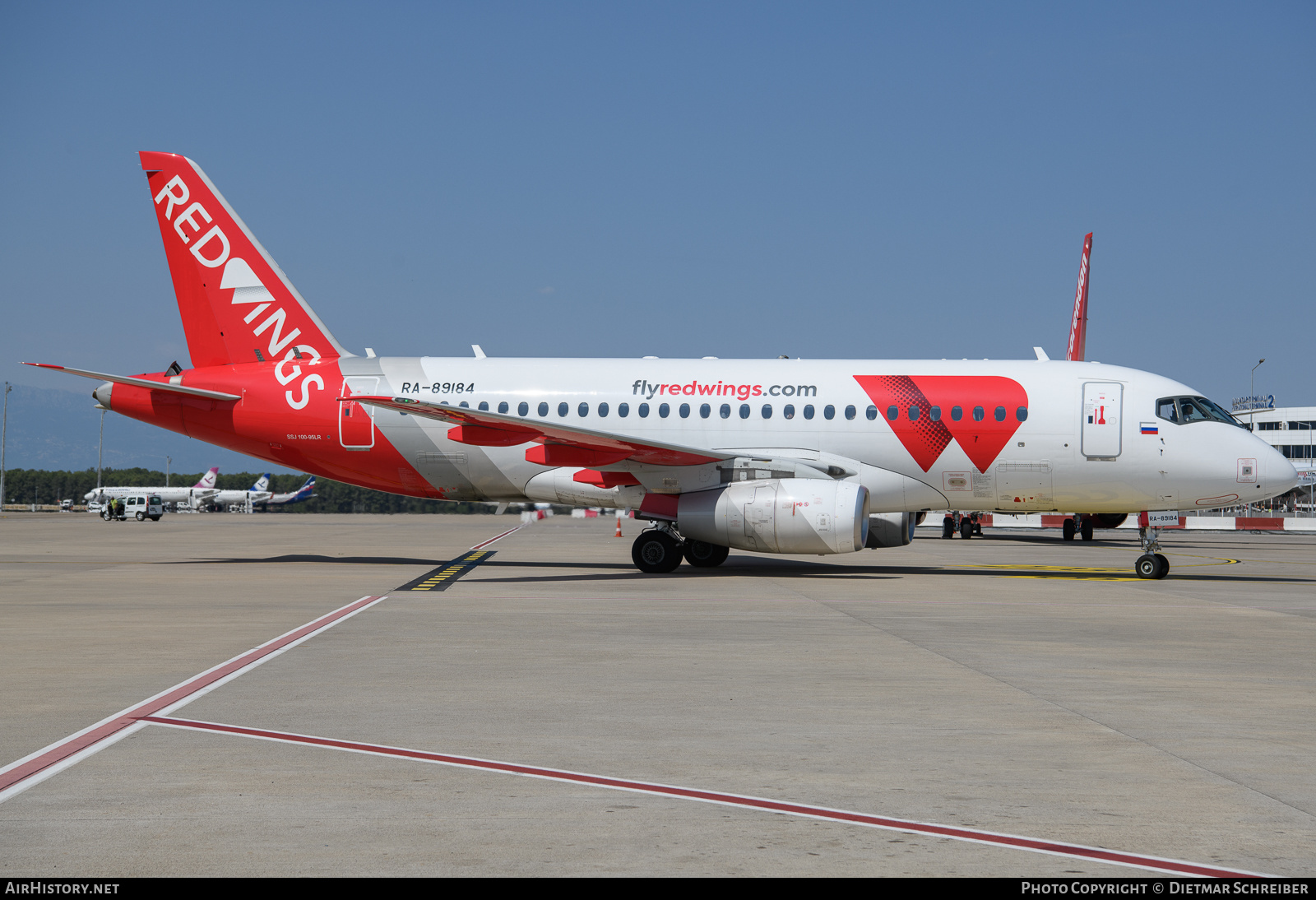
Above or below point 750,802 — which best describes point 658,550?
above

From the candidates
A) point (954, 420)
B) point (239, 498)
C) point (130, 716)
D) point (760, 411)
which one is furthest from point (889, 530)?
point (239, 498)

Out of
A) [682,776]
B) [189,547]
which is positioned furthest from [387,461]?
[682,776]

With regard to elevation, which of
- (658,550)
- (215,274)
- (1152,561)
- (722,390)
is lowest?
(658,550)

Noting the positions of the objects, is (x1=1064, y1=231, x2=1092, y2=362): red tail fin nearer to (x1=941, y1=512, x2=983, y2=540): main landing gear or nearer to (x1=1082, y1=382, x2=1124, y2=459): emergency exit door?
(x1=941, y1=512, x2=983, y2=540): main landing gear

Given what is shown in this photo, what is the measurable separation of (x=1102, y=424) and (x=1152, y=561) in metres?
2.81

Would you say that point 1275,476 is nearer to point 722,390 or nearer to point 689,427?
point 722,390

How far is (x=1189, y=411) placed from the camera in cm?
2097

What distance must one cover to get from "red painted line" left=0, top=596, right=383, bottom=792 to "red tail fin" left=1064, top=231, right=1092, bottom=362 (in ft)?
137

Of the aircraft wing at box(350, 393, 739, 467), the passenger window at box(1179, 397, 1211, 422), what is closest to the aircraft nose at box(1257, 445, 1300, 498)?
the passenger window at box(1179, 397, 1211, 422)

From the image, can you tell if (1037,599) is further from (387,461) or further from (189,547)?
(189,547)

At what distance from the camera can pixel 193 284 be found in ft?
77.7

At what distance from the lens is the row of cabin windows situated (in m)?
21.2

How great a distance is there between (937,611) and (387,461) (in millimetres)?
12699
